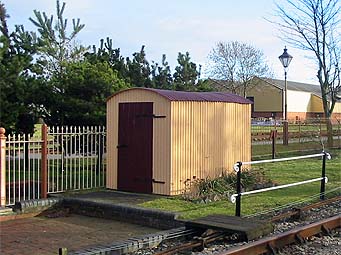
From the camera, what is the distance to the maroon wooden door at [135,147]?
12.4 metres

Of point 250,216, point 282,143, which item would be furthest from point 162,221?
point 282,143

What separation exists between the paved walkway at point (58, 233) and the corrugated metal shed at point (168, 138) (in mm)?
1973

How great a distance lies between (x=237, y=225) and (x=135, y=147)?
4.99m

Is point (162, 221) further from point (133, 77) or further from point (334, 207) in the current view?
point (133, 77)

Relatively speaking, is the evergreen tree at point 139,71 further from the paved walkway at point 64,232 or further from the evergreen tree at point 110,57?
the paved walkway at point 64,232

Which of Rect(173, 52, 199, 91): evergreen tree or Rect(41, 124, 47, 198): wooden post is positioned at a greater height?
Rect(173, 52, 199, 91): evergreen tree

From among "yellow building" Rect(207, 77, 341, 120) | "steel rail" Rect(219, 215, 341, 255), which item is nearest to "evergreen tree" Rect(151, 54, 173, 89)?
"steel rail" Rect(219, 215, 341, 255)

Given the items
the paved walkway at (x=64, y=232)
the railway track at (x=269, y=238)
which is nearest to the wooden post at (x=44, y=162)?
the paved walkway at (x=64, y=232)

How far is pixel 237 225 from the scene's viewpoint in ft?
27.0

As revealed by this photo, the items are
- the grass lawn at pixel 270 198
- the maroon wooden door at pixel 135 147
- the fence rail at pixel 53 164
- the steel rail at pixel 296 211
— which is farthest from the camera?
the maroon wooden door at pixel 135 147

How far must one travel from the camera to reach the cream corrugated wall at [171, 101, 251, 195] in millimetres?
12133

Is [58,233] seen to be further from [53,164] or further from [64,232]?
[53,164]

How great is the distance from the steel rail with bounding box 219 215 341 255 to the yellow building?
51612mm

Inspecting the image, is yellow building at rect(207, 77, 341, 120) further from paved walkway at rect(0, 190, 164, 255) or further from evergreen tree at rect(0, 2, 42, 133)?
paved walkway at rect(0, 190, 164, 255)
